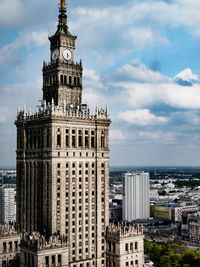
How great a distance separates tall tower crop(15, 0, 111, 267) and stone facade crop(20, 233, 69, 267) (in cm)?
592

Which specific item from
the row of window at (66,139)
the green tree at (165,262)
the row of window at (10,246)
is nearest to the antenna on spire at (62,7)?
the row of window at (66,139)

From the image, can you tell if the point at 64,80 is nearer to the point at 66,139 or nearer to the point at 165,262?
the point at 66,139

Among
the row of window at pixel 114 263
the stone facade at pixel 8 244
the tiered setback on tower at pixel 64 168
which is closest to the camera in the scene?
the tiered setback on tower at pixel 64 168

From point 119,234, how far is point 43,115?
136 feet

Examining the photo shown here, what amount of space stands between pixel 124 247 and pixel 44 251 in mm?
25877

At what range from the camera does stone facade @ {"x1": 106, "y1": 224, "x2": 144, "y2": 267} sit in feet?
384

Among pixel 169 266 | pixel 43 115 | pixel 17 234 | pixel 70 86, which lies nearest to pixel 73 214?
pixel 17 234

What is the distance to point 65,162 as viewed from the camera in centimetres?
11581

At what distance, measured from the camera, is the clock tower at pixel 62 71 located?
404ft

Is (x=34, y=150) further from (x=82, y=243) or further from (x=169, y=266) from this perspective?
(x=169, y=266)

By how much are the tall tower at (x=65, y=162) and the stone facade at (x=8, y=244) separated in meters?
5.19

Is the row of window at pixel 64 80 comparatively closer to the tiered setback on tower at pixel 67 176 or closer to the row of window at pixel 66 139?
the tiered setback on tower at pixel 67 176

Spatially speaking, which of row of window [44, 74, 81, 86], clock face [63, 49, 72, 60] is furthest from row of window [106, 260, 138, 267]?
clock face [63, 49, 72, 60]

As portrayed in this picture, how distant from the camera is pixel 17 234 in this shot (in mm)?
123312
